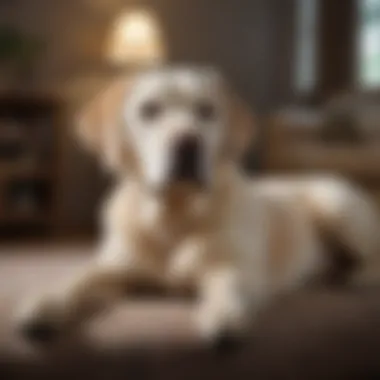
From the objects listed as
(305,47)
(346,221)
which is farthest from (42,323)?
(305,47)

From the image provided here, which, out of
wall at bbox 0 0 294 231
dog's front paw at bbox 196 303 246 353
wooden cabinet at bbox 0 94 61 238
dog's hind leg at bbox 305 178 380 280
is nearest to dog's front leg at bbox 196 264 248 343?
dog's front paw at bbox 196 303 246 353

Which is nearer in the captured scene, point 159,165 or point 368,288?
point 159,165

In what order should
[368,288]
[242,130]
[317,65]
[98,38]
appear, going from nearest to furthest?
[242,130]
[368,288]
[98,38]
[317,65]

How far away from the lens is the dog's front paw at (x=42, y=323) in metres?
1.35

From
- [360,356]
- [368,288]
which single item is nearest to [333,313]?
[360,356]

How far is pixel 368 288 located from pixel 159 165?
667 millimetres

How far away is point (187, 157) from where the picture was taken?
1507 mm

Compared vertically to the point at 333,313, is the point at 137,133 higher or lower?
higher

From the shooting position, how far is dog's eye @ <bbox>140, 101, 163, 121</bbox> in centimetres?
158

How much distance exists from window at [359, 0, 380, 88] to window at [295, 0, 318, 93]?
0.29 meters

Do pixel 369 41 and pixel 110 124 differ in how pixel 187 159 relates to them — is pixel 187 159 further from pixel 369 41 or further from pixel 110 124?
pixel 369 41

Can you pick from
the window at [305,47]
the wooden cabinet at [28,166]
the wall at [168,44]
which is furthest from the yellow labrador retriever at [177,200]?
the window at [305,47]

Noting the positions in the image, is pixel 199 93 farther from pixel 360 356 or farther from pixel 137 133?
pixel 360 356

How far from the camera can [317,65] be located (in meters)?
4.79
